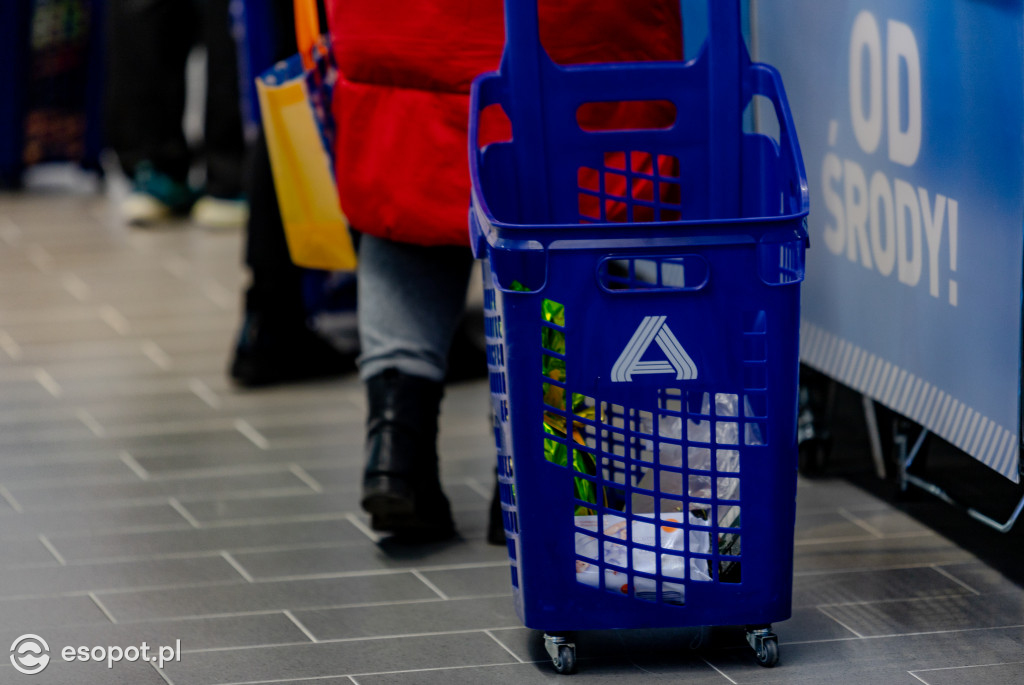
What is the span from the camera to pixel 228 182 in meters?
5.49

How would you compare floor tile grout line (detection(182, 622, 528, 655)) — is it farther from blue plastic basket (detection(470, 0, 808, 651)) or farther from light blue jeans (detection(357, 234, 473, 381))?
light blue jeans (detection(357, 234, 473, 381))

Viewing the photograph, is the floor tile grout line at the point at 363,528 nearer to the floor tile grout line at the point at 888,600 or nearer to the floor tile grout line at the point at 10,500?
the floor tile grout line at the point at 10,500

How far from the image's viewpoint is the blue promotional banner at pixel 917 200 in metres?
2.01

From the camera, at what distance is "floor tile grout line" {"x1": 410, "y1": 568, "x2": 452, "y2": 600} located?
87.1 inches

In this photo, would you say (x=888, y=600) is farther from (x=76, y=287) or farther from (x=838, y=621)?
(x=76, y=287)

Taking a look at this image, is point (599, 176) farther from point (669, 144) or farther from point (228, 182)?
point (228, 182)

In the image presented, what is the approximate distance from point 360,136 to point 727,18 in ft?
A: 2.00

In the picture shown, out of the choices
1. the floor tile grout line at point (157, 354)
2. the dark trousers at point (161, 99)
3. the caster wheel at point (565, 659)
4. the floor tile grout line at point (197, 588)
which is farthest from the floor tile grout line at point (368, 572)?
the dark trousers at point (161, 99)

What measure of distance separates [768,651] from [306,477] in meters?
1.14

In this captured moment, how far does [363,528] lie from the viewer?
8.29 ft

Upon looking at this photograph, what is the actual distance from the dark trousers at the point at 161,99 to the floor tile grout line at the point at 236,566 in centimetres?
303

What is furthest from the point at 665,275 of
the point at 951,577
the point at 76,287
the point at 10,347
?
the point at 76,287

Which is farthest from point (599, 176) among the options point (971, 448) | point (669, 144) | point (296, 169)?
point (296, 169)

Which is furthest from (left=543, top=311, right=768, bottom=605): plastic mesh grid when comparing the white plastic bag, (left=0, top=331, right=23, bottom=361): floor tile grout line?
(left=0, top=331, right=23, bottom=361): floor tile grout line
